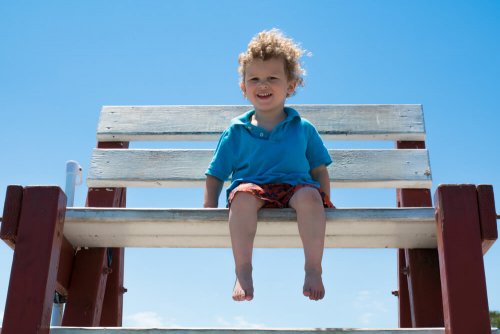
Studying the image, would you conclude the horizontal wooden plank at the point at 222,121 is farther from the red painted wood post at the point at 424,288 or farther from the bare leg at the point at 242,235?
the bare leg at the point at 242,235

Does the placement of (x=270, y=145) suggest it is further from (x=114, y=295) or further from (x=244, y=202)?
(x=114, y=295)

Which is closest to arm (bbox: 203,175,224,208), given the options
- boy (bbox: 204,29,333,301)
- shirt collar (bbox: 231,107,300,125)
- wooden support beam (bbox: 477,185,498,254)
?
boy (bbox: 204,29,333,301)

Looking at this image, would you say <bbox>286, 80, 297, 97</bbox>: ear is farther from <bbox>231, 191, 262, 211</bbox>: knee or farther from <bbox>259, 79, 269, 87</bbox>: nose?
<bbox>231, 191, 262, 211</bbox>: knee

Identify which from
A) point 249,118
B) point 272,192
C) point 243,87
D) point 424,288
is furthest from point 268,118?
point 424,288

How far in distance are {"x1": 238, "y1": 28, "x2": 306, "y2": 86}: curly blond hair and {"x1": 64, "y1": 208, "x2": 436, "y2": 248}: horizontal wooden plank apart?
34.4 inches

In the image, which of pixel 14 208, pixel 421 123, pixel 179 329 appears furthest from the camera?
pixel 421 123

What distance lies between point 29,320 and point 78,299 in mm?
1012

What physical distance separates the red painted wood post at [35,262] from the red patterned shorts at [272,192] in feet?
2.27

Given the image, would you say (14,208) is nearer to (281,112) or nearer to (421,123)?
(281,112)

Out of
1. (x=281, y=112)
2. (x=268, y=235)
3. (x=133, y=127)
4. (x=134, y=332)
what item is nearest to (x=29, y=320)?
(x=134, y=332)

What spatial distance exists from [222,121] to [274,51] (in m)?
0.89

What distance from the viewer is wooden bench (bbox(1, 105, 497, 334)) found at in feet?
7.06

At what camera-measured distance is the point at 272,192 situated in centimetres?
272

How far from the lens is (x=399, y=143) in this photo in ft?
12.5
